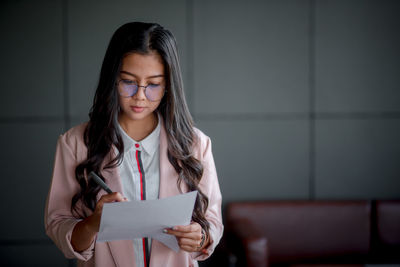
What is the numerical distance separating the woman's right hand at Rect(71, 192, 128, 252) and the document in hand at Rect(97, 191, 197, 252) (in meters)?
0.03

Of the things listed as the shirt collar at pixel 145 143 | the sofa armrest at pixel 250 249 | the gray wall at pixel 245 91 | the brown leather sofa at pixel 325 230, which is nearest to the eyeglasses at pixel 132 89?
the shirt collar at pixel 145 143

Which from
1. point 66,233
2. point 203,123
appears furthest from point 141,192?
point 203,123

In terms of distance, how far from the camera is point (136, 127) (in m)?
1.33

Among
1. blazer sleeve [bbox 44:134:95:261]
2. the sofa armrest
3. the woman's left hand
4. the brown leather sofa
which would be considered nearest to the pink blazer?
blazer sleeve [bbox 44:134:95:261]

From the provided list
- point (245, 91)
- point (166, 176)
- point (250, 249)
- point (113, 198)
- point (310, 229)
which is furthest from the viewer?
point (245, 91)

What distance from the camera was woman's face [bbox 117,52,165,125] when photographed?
1185 millimetres

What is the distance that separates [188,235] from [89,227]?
1.03 feet

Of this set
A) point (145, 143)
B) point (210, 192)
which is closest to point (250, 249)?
point (210, 192)

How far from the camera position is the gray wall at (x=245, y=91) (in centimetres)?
256

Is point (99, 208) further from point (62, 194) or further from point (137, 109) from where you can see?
point (137, 109)

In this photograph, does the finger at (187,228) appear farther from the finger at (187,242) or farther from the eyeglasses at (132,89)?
the eyeglasses at (132,89)

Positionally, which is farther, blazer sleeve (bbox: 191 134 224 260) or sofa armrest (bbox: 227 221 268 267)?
sofa armrest (bbox: 227 221 268 267)

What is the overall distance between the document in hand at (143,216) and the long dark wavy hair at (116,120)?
175 millimetres

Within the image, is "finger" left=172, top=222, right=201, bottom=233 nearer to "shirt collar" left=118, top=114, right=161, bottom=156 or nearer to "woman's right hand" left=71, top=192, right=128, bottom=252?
"woman's right hand" left=71, top=192, right=128, bottom=252
